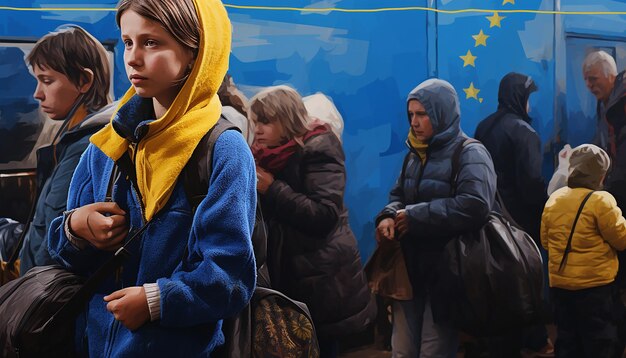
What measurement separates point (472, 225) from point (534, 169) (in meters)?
0.40

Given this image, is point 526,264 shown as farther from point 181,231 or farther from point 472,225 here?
point 181,231

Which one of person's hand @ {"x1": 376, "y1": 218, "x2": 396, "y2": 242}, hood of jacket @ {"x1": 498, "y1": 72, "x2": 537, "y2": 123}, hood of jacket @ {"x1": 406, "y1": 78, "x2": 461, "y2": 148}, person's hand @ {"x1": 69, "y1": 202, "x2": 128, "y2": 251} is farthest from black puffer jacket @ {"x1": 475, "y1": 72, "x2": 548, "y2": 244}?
person's hand @ {"x1": 69, "y1": 202, "x2": 128, "y2": 251}

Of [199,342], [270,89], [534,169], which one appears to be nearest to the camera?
[199,342]

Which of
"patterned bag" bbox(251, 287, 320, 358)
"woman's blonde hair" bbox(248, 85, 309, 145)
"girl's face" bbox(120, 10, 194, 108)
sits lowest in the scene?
"patterned bag" bbox(251, 287, 320, 358)

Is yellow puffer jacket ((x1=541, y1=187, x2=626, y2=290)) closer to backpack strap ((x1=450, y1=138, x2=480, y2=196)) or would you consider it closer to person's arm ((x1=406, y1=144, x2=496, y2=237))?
person's arm ((x1=406, y1=144, x2=496, y2=237))

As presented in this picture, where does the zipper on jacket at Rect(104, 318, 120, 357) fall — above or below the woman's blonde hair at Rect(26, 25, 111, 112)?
below

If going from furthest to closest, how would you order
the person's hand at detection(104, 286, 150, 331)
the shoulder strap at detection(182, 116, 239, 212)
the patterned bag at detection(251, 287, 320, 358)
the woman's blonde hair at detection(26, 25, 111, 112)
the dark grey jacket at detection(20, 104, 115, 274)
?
the woman's blonde hair at detection(26, 25, 111, 112) → the dark grey jacket at detection(20, 104, 115, 274) → the patterned bag at detection(251, 287, 320, 358) → the shoulder strap at detection(182, 116, 239, 212) → the person's hand at detection(104, 286, 150, 331)

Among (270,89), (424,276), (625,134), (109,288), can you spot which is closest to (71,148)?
(270,89)

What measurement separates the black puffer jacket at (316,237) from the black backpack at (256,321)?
0.85 metres

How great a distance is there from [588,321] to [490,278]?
0.51 metres

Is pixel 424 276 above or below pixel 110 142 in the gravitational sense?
below

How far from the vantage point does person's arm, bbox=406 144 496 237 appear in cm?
348

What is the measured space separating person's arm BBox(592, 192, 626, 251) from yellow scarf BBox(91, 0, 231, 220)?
6.78 feet

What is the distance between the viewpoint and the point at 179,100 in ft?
7.15
